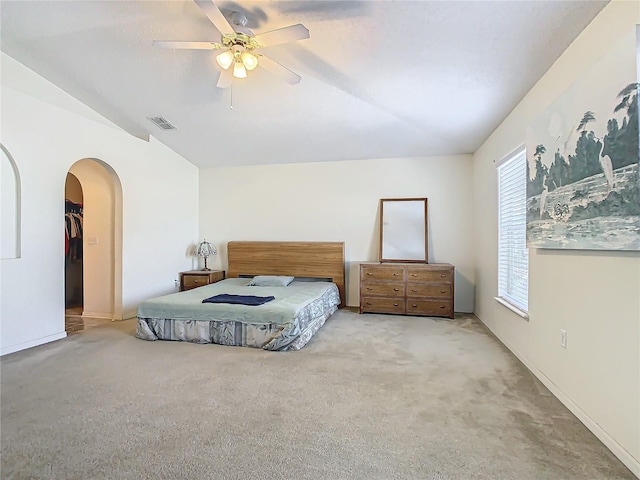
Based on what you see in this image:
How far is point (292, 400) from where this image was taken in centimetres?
235

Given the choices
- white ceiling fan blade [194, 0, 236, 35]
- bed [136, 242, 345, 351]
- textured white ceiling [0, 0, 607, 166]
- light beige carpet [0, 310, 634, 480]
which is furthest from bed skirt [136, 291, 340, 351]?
white ceiling fan blade [194, 0, 236, 35]

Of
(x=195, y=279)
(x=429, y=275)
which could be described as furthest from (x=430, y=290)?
(x=195, y=279)

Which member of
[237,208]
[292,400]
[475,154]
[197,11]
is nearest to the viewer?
[292,400]

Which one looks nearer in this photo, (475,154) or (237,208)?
(475,154)

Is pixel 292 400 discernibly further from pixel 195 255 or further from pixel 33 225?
pixel 195 255

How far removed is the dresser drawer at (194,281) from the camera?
18.0 ft

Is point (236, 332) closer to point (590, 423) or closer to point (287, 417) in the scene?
point (287, 417)

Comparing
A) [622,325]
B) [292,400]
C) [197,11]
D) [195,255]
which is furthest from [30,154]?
[622,325]

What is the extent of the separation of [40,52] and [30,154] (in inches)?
39.8

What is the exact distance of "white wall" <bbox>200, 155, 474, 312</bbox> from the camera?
525 centimetres

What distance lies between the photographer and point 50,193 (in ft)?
12.3

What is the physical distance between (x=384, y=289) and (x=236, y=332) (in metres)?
2.29

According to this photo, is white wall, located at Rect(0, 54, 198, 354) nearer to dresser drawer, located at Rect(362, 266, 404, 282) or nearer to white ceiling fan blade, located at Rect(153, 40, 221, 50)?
white ceiling fan blade, located at Rect(153, 40, 221, 50)

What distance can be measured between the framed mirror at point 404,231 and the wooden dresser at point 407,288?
327 millimetres
